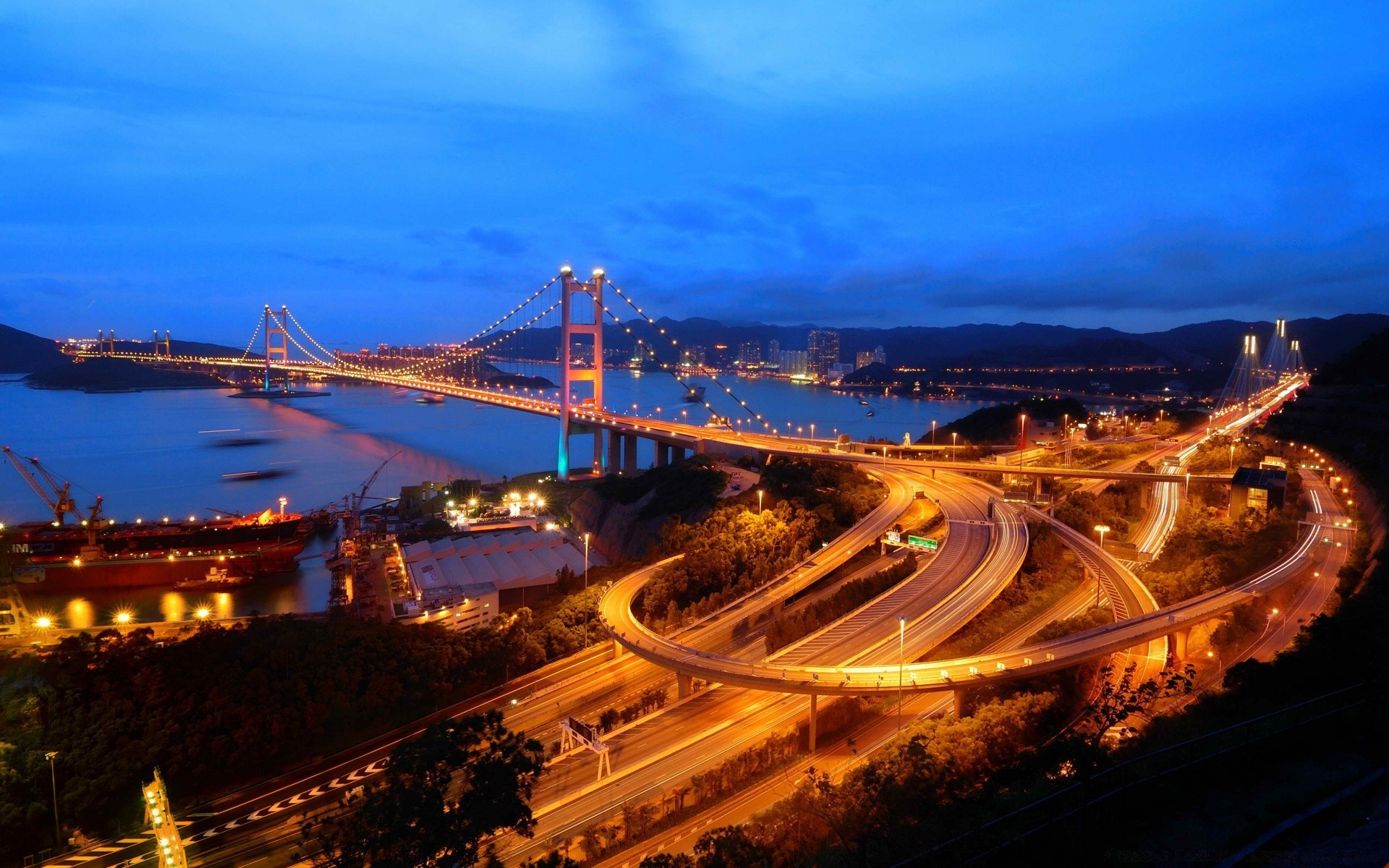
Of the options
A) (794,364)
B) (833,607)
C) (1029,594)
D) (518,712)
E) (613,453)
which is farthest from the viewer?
(794,364)

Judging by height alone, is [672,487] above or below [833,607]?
above

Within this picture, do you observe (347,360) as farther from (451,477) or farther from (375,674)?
(375,674)

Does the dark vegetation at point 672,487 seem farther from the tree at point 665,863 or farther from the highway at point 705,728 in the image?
the tree at point 665,863

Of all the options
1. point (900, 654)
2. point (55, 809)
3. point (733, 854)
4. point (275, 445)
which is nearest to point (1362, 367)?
point (900, 654)

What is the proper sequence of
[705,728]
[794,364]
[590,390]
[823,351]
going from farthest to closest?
[823,351] → [794,364] → [590,390] → [705,728]

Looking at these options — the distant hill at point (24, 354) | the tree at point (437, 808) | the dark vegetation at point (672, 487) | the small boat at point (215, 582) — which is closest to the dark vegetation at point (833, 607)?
the tree at point (437, 808)

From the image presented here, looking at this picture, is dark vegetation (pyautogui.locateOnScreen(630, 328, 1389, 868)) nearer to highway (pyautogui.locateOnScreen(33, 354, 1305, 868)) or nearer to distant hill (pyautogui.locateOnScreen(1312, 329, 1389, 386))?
highway (pyautogui.locateOnScreen(33, 354, 1305, 868))

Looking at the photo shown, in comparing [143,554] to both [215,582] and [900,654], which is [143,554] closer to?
[215,582]
